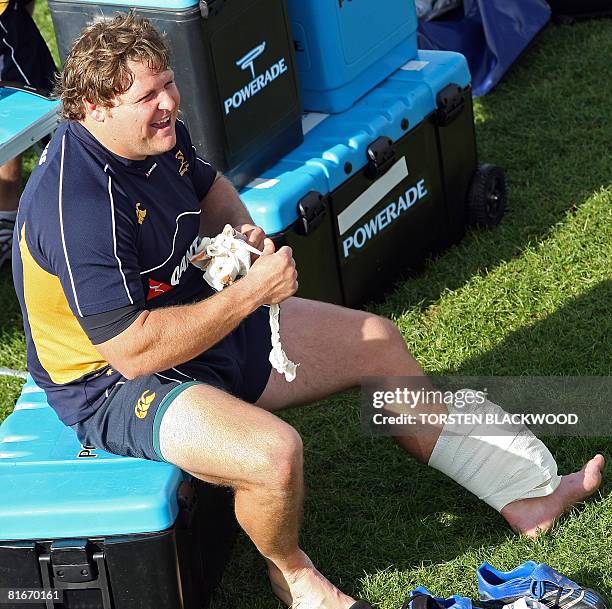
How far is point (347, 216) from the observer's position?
3.83m

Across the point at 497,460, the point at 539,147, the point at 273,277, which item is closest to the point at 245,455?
the point at 273,277

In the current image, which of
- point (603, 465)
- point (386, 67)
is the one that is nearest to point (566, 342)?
point (603, 465)

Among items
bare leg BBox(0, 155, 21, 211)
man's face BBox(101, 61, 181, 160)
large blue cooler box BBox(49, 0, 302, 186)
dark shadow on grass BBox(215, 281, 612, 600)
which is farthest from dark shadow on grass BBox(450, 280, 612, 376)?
bare leg BBox(0, 155, 21, 211)

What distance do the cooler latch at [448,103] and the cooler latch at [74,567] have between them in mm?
2143

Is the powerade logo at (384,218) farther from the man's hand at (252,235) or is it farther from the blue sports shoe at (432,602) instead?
the blue sports shoe at (432,602)

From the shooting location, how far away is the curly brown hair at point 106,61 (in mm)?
2566

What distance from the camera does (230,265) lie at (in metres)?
2.76

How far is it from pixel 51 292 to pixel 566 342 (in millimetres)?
1746

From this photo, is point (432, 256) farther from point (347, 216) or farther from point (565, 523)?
point (565, 523)

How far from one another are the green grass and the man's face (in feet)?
3.61

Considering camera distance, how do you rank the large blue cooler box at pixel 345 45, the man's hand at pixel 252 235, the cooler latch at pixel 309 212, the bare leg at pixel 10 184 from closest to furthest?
the man's hand at pixel 252 235, the cooler latch at pixel 309 212, the large blue cooler box at pixel 345 45, the bare leg at pixel 10 184

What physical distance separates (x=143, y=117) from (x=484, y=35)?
310 centimetres

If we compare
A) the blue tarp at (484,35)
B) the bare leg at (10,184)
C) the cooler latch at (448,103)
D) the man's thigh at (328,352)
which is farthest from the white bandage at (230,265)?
the blue tarp at (484,35)

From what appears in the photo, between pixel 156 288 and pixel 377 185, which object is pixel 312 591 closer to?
pixel 156 288
